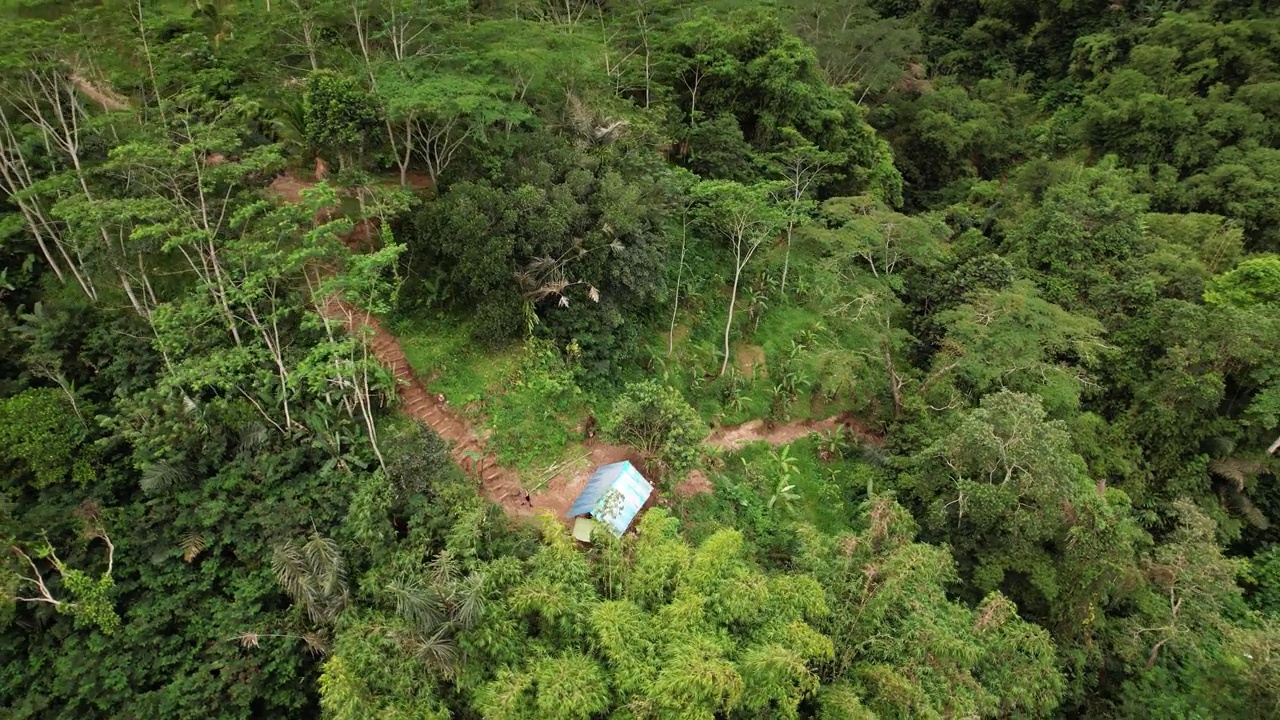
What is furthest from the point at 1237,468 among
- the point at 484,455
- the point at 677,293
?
the point at 484,455

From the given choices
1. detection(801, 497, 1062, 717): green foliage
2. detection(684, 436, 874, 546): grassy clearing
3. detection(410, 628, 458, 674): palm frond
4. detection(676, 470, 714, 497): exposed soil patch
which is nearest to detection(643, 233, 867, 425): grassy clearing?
detection(684, 436, 874, 546): grassy clearing

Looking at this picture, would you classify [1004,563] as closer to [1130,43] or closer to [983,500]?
[983,500]

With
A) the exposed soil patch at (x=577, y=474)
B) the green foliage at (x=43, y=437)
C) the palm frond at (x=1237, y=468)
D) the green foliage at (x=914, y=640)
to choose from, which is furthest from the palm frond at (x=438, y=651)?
the palm frond at (x=1237, y=468)

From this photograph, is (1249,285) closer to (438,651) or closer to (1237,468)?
(1237,468)

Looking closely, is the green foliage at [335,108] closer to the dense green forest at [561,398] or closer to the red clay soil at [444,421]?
the dense green forest at [561,398]

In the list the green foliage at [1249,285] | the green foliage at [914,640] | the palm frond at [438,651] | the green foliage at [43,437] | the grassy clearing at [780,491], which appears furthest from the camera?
the green foliage at [1249,285]
